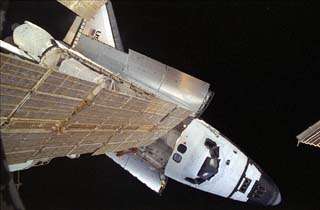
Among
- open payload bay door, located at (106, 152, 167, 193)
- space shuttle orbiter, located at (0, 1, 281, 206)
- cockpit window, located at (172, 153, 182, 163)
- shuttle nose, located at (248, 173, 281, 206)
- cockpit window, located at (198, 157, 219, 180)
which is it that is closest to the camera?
space shuttle orbiter, located at (0, 1, 281, 206)

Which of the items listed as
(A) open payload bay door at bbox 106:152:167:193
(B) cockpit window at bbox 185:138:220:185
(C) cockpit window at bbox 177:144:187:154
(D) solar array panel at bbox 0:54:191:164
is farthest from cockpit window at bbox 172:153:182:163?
(D) solar array panel at bbox 0:54:191:164

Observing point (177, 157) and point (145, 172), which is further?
point (145, 172)

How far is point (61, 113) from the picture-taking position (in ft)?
27.5

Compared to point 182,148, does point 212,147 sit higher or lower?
higher

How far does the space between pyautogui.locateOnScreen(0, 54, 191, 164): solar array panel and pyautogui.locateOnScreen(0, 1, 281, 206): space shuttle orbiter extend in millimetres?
23

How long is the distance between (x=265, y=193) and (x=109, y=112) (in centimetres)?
947

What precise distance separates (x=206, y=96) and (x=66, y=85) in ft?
29.4

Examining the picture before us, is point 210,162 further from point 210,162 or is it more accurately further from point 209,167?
point 209,167

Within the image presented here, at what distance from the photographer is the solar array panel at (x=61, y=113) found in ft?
21.6

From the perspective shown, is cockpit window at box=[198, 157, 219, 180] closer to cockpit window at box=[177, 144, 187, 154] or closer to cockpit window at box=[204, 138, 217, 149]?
cockpit window at box=[204, 138, 217, 149]

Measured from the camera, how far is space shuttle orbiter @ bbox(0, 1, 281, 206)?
23.8 feet

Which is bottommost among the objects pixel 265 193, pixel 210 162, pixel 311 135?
pixel 265 193

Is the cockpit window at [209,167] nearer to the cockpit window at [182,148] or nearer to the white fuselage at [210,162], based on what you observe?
the white fuselage at [210,162]

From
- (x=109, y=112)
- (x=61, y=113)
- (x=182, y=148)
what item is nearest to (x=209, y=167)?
(x=182, y=148)
